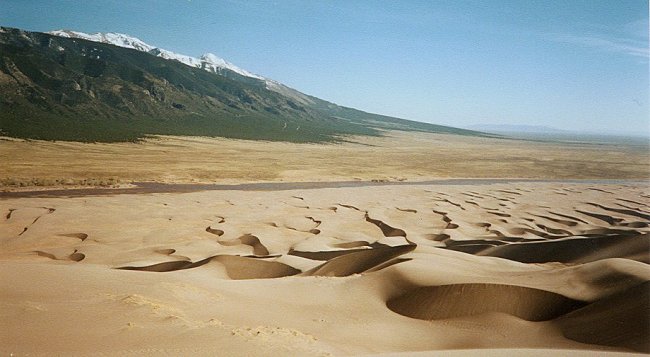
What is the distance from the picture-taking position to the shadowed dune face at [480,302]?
9094 mm

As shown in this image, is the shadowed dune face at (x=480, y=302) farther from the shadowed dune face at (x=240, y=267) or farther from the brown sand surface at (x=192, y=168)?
the brown sand surface at (x=192, y=168)

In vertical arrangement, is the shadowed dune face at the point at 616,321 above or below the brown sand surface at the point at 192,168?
above

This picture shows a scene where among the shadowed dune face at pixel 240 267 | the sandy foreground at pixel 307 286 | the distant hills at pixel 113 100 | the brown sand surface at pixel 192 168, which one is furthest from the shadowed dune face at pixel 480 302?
the distant hills at pixel 113 100

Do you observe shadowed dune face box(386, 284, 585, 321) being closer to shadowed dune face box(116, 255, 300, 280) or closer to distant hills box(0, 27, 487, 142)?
shadowed dune face box(116, 255, 300, 280)

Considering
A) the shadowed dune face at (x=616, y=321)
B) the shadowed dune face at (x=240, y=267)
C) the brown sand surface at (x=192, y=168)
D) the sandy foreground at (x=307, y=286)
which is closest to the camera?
the sandy foreground at (x=307, y=286)

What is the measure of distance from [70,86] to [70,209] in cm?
9142

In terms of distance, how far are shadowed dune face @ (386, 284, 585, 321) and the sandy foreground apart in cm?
3

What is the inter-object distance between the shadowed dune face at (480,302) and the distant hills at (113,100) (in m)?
63.4

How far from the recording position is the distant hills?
7638cm

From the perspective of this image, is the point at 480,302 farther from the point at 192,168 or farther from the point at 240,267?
the point at 192,168

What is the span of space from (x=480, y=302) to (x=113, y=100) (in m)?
112

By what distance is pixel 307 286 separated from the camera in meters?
10.9

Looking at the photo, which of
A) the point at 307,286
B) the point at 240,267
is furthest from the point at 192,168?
the point at 307,286

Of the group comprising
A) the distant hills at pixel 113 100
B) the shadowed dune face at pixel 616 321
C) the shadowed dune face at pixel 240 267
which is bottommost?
the shadowed dune face at pixel 240 267
